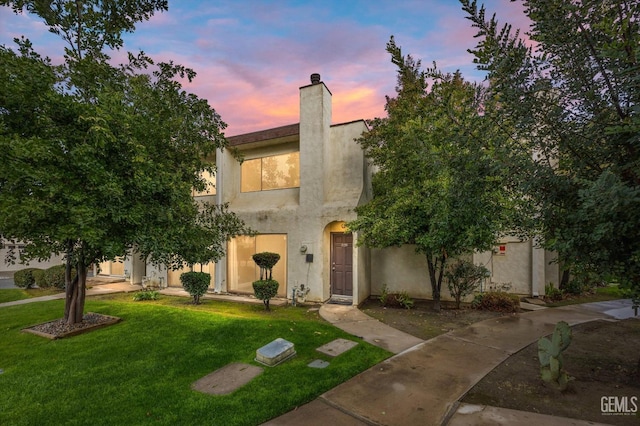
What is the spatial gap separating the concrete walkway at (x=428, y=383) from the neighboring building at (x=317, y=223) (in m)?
3.37

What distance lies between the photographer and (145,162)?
5.33 meters

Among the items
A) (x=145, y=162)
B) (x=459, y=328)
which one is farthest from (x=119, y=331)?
(x=459, y=328)

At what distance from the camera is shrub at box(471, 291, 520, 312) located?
9.10m

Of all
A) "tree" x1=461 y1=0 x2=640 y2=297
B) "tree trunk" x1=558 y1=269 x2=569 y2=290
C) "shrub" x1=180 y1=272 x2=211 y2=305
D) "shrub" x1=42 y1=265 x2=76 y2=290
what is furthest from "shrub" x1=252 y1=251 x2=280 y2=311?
"tree trunk" x1=558 y1=269 x2=569 y2=290

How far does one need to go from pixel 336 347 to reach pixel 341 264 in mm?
5253

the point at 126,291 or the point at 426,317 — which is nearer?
the point at 426,317

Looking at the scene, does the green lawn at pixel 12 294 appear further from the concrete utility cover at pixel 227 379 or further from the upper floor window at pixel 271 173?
the concrete utility cover at pixel 227 379

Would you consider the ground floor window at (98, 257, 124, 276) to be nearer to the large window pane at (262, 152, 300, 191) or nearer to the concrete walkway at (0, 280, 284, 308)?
the concrete walkway at (0, 280, 284, 308)

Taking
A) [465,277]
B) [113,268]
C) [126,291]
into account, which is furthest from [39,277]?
[465,277]

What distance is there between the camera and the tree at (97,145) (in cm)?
468

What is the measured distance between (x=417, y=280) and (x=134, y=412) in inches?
394

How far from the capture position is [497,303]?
9.17 meters

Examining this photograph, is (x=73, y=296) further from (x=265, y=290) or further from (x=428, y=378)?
(x=428, y=378)
